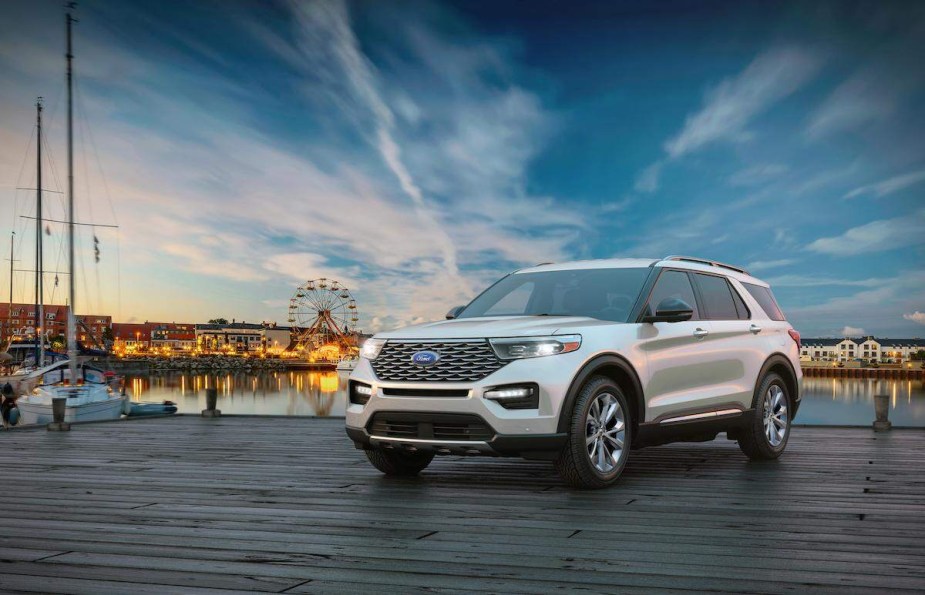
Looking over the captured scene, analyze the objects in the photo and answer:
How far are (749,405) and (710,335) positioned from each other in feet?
3.32

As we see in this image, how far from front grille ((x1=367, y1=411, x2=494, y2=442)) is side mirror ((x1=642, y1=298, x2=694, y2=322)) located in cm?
189

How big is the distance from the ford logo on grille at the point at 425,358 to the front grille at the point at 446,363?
0.08 feet

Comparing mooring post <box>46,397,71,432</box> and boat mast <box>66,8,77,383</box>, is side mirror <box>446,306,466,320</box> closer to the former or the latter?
mooring post <box>46,397,71,432</box>

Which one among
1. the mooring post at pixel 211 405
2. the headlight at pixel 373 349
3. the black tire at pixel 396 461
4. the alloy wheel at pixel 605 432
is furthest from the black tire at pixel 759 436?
the mooring post at pixel 211 405

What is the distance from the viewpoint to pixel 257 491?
6609mm

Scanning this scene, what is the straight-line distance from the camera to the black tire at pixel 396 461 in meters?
7.37

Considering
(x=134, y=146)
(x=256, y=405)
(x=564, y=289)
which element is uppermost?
(x=134, y=146)

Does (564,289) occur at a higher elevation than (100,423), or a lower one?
higher

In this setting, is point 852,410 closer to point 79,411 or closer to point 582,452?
point 79,411

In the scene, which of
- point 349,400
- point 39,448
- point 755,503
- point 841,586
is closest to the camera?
point 841,586

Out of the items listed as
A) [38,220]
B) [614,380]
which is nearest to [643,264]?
[614,380]

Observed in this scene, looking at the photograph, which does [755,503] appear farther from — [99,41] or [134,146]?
[134,146]

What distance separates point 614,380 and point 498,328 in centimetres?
114

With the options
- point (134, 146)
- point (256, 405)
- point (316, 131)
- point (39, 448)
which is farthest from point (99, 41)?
point (256, 405)
